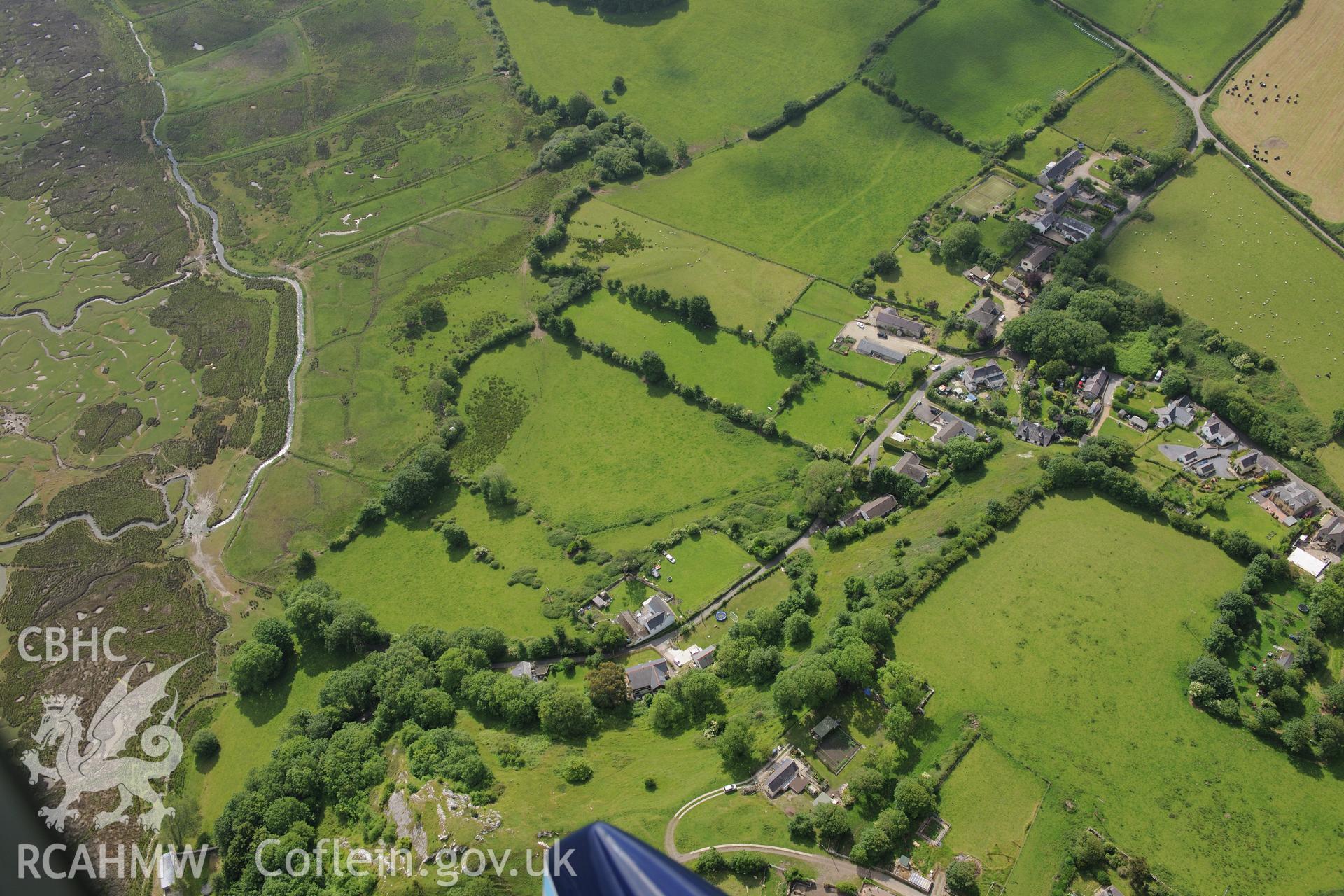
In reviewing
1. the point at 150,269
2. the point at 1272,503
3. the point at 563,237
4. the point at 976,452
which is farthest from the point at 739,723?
the point at 150,269

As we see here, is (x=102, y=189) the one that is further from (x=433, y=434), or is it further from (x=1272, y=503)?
(x=1272, y=503)

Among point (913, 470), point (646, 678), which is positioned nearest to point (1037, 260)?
point (913, 470)

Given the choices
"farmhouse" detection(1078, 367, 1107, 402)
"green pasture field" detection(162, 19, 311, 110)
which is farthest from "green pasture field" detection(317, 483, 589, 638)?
"green pasture field" detection(162, 19, 311, 110)

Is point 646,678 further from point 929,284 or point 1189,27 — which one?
point 1189,27

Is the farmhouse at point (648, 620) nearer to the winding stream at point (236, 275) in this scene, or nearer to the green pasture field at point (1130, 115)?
the winding stream at point (236, 275)

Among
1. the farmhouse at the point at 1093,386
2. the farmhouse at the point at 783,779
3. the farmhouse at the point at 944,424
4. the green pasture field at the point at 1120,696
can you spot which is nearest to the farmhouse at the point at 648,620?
the farmhouse at the point at 783,779

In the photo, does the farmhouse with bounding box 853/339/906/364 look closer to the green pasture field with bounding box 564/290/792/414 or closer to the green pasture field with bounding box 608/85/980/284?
the green pasture field with bounding box 564/290/792/414
